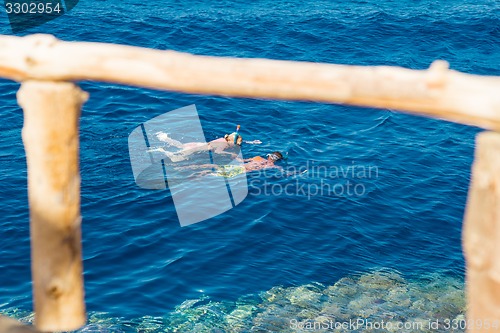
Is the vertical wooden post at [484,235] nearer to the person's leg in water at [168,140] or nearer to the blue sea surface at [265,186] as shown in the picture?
the blue sea surface at [265,186]

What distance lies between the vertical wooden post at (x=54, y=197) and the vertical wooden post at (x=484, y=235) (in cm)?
182

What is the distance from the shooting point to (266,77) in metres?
2.90

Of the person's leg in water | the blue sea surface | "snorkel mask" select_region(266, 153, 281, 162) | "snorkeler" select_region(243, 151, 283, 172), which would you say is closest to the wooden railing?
the blue sea surface

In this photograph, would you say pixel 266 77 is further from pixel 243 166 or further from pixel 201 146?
pixel 201 146

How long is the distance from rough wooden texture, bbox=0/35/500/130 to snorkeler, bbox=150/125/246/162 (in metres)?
12.3

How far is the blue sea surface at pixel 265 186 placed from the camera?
11906 mm

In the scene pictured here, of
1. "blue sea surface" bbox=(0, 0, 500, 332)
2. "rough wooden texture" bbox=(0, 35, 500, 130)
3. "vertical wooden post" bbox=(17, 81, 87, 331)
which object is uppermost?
"rough wooden texture" bbox=(0, 35, 500, 130)

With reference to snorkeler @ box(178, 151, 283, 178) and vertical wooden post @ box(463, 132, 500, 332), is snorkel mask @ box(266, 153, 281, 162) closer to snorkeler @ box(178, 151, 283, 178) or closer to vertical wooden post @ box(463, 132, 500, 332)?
snorkeler @ box(178, 151, 283, 178)

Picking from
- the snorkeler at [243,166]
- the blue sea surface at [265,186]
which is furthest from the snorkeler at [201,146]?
the blue sea surface at [265,186]

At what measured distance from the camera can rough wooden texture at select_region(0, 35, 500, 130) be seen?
2654 millimetres

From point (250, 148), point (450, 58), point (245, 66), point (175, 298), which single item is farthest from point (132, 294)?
point (450, 58)

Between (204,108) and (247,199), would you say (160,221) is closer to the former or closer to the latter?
(247,199)

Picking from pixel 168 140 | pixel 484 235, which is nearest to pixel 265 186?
pixel 168 140

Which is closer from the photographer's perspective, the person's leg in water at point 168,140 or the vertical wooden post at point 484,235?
the vertical wooden post at point 484,235
